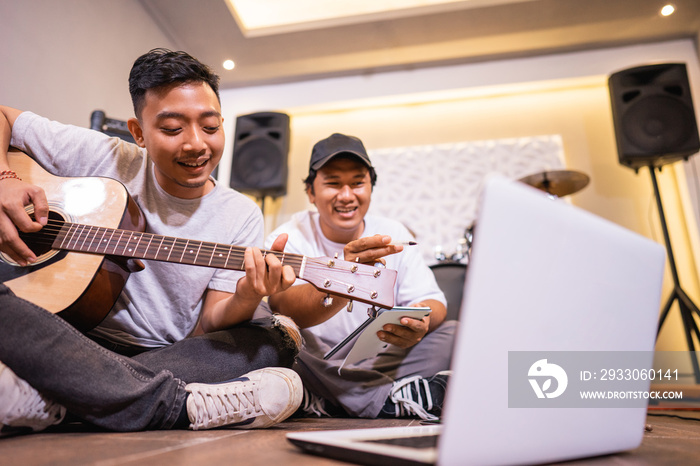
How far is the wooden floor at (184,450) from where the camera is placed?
1.86 feet

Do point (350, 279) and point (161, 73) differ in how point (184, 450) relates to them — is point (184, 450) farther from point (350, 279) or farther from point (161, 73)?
point (161, 73)

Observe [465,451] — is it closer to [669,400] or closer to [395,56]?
[669,400]

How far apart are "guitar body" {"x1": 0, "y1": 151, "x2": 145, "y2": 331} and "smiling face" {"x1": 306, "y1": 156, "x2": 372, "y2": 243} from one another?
0.67m

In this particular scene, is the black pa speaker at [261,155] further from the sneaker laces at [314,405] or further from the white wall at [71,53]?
the sneaker laces at [314,405]

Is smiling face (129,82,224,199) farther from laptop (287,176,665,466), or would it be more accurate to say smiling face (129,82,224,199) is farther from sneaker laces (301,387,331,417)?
laptop (287,176,665,466)

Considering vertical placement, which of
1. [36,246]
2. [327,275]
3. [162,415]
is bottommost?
[162,415]

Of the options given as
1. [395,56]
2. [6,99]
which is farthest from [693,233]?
[6,99]

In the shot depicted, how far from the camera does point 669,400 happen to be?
76.9 inches

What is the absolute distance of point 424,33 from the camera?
120 inches

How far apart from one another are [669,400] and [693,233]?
150cm

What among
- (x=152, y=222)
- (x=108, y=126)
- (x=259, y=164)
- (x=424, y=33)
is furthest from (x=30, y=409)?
(x=424, y=33)

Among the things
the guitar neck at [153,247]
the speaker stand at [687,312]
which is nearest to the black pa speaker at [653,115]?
the speaker stand at [687,312]

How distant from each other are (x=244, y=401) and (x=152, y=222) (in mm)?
608

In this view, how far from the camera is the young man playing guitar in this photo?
2.59 ft
